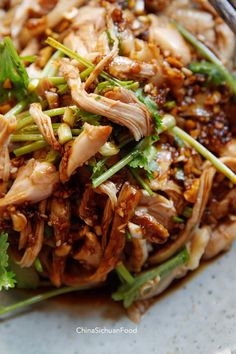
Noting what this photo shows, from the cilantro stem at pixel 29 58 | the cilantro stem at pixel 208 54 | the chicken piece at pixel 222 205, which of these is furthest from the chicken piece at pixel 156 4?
the chicken piece at pixel 222 205

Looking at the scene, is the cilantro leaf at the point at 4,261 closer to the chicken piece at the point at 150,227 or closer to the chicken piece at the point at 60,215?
the chicken piece at the point at 60,215

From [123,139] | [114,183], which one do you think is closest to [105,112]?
[123,139]

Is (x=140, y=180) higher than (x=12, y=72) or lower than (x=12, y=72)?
lower

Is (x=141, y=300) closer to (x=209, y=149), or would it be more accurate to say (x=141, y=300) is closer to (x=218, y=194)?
(x=218, y=194)

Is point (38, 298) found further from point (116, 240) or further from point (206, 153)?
point (206, 153)

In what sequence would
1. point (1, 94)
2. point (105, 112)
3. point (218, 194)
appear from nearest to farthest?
point (105, 112)
point (1, 94)
point (218, 194)

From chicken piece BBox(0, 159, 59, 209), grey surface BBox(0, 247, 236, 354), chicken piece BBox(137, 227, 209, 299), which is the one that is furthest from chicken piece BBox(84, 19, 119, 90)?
grey surface BBox(0, 247, 236, 354)

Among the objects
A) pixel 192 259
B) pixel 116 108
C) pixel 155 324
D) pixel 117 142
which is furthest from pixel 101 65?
pixel 155 324
